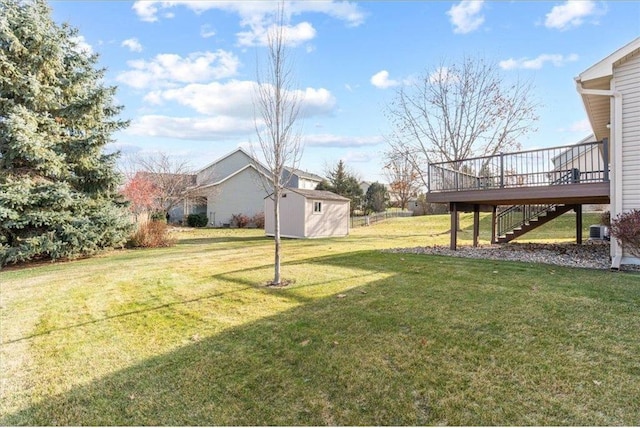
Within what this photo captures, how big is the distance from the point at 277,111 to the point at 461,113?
16.6 meters

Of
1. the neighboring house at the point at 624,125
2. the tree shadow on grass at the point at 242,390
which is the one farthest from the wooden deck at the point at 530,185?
the tree shadow on grass at the point at 242,390

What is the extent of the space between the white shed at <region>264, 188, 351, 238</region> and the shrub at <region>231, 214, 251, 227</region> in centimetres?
776

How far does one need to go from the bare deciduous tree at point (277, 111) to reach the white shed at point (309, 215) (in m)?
11.4

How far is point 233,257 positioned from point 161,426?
8.15 meters

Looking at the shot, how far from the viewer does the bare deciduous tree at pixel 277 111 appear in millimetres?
6793

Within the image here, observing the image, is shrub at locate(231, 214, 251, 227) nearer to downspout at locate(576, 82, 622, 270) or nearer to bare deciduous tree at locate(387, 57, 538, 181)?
bare deciduous tree at locate(387, 57, 538, 181)

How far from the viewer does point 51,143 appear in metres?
11.6

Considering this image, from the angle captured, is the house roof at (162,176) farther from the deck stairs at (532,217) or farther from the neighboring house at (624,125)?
the neighboring house at (624,125)

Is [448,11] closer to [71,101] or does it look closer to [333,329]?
[333,329]

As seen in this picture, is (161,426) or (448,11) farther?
(448,11)

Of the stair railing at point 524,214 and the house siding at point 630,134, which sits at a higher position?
the house siding at point 630,134

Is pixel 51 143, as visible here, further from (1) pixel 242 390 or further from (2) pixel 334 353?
(2) pixel 334 353

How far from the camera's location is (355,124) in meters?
12.1

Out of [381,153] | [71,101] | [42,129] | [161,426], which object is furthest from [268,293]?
[381,153]
